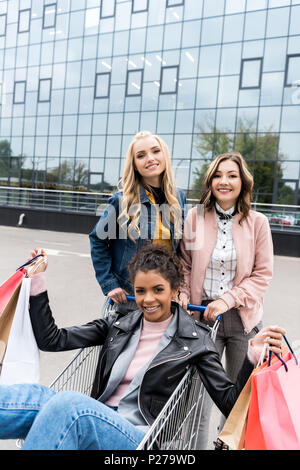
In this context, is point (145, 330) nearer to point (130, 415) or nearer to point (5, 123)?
point (130, 415)

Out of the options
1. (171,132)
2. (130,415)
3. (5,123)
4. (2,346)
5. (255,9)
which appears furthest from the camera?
(5,123)

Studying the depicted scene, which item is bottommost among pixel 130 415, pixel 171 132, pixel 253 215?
pixel 130 415

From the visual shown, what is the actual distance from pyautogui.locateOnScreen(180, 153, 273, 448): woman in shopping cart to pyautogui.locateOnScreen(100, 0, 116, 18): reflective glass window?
23.9m

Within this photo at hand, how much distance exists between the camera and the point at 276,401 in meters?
1.52

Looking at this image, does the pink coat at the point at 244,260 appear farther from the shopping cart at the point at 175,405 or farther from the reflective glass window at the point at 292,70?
the reflective glass window at the point at 292,70

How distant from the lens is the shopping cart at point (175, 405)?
1.67 meters

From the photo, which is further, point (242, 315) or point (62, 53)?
point (62, 53)

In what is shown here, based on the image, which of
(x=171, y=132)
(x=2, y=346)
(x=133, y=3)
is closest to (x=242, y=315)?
(x=2, y=346)

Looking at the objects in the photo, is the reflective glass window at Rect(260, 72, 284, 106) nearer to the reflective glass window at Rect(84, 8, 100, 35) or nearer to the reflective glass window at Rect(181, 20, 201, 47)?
the reflective glass window at Rect(181, 20, 201, 47)

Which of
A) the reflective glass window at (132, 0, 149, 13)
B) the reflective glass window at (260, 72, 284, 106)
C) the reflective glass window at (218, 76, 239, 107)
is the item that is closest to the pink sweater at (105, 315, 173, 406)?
the reflective glass window at (260, 72, 284, 106)

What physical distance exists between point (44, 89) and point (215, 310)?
25.7 metres

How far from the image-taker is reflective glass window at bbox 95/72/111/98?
2247 centimetres

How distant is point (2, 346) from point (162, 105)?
20.6m
